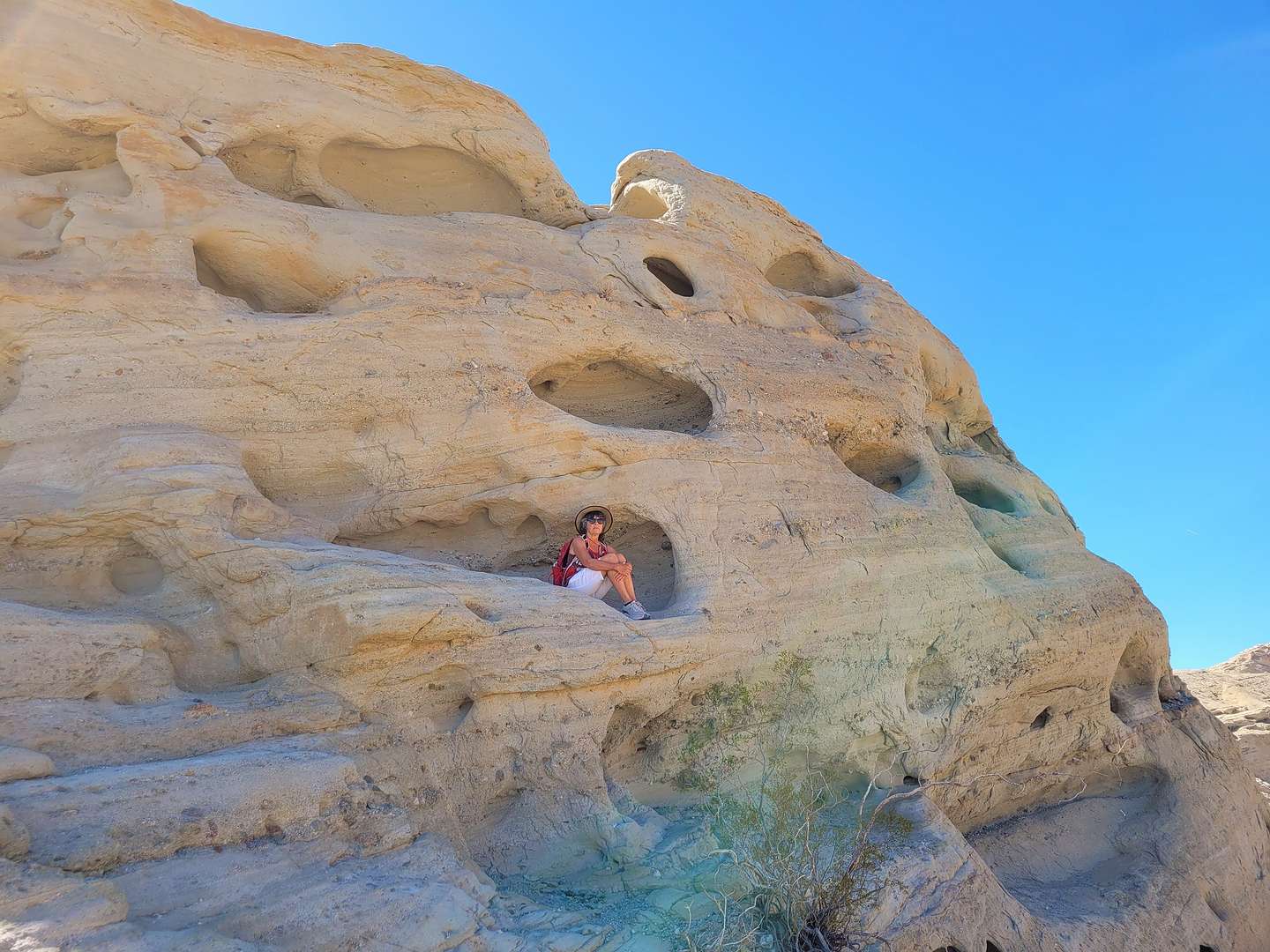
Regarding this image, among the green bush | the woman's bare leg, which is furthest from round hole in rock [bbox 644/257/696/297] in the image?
the green bush

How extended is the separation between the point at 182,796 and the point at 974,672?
564cm

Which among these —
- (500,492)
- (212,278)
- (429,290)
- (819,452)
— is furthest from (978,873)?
(212,278)

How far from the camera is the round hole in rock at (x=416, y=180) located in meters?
7.90

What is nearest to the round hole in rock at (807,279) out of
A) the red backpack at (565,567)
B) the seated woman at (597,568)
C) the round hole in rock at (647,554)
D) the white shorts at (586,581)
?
the round hole in rock at (647,554)

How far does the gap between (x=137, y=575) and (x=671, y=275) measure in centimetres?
570

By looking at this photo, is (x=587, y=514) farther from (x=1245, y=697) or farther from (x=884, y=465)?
(x=1245, y=697)

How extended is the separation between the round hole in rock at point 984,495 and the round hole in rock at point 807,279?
264cm

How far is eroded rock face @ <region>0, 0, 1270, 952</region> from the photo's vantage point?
3.60 meters

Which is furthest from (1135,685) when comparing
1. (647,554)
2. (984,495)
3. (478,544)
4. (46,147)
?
(46,147)

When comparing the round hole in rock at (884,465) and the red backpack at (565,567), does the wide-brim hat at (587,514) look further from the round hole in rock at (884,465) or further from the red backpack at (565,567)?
the round hole in rock at (884,465)

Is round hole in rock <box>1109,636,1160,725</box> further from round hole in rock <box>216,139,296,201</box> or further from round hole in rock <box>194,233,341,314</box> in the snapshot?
round hole in rock <box>216,139,296,201</box>

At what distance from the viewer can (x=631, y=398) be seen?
296 inches

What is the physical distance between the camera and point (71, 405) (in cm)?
479

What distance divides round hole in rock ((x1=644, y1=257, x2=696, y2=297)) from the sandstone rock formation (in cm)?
828
